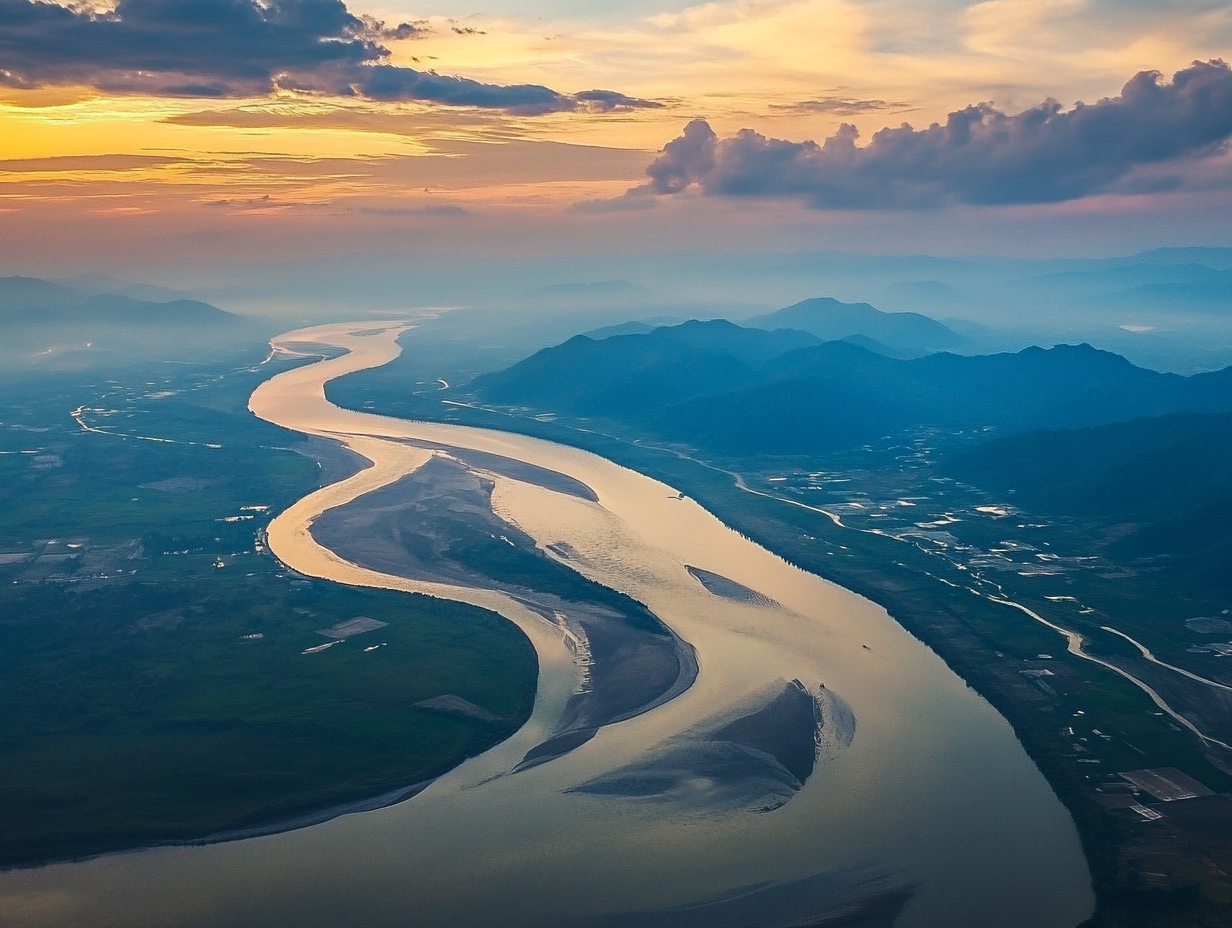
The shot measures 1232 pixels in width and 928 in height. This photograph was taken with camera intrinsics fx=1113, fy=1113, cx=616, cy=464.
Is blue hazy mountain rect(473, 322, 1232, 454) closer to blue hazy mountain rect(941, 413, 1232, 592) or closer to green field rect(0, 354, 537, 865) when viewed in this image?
blue hazy mountain rect(941, 413, 1232, 592)

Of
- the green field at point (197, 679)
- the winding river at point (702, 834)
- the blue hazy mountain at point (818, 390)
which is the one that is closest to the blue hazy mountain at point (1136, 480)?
the blue hazy mountain at point (818, 390)

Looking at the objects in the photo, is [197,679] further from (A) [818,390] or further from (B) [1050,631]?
(A) [818,390]

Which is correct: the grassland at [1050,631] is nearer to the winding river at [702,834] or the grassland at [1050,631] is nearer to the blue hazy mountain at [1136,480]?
the winding river at [702,834]

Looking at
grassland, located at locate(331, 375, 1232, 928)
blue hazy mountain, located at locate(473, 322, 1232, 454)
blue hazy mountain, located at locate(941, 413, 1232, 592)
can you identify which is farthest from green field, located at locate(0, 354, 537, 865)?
blue hazy mountain, located at locate(473, 322, 1232, 454)

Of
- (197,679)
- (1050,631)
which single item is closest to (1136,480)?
(1050,631)

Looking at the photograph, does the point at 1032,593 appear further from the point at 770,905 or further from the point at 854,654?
the point at 770,905
